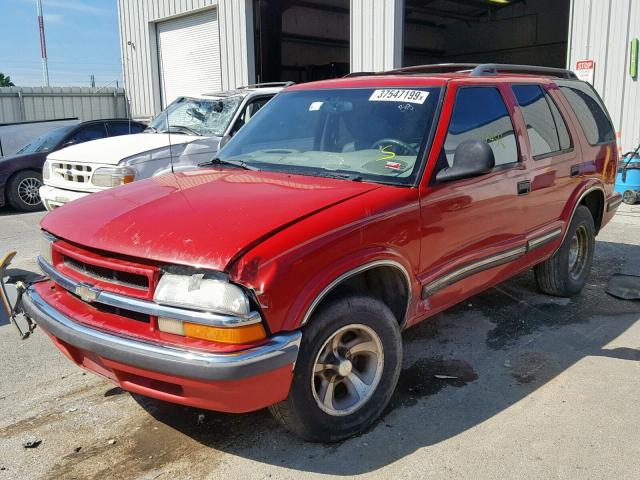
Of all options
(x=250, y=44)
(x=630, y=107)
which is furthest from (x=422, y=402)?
(x=250, y=44)

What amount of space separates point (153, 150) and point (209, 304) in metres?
4.84

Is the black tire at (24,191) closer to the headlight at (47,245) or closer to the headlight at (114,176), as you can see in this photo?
the headlight at (114,176)

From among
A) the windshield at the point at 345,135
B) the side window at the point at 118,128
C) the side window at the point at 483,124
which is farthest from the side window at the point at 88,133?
the side window at the point at 483,124

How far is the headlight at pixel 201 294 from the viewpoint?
2.49 metres

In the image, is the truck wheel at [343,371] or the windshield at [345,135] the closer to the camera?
the truck wheel at [343,371]

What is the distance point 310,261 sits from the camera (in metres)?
2.68

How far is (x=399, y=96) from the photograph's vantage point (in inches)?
148

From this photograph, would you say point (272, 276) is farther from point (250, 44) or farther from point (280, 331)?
point (250, 44)

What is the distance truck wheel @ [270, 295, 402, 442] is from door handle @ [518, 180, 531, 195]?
5.18 feet

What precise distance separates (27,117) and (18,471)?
65.6ft

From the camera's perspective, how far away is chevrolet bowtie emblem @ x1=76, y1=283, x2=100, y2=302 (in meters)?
2.82

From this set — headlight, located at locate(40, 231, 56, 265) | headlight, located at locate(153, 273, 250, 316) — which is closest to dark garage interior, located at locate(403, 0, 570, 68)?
headlight, located at locate(40, 231, 56, 265)

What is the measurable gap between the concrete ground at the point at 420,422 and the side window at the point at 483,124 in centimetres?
139

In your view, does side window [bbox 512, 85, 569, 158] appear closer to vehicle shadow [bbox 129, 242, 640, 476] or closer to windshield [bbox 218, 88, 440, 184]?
windshield [bbox 218, 88, 440, 184]
